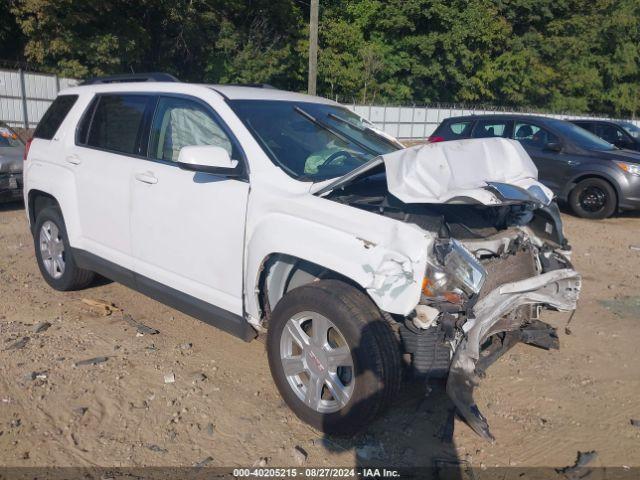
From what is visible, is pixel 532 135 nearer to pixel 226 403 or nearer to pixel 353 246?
pixel 353 246

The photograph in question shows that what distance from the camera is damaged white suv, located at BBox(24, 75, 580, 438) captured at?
3.07 meters

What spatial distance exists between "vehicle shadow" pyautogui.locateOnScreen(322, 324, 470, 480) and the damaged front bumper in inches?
5.3

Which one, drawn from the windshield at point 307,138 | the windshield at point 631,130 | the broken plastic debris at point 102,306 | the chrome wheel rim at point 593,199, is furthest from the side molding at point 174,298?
the windshield at point 631,130

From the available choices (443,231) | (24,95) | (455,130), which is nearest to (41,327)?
(443,231)

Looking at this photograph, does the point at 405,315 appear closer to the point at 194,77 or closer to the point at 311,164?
the point at 311,164

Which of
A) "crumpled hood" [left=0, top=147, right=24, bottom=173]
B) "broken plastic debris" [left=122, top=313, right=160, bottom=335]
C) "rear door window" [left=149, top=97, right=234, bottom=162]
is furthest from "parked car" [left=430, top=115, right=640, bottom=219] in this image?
"crumpled hood" [left=0, top=147, right=24, bottom=173]

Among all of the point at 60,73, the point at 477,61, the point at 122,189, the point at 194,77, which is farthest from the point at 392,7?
the point at 122,189

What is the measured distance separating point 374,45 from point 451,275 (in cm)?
3559

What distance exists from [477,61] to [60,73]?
26.1 meters

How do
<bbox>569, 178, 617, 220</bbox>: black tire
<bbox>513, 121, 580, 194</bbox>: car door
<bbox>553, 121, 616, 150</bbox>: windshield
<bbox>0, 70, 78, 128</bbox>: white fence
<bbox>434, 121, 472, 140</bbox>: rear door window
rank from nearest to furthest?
<bbox>569, 178, 617, 220</bbox>: black tire → <bbox>513, 121, 580, 194</bbox>: car door → <bbox>553, 121, 616, 150</bbox>: windshield → <bbox>434, 121, 472, 140</bbox>: rear door window → <bbox>0, 70, 78, 128</bbox>: white fence

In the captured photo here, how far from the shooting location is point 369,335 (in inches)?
119

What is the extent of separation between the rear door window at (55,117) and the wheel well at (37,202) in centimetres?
53

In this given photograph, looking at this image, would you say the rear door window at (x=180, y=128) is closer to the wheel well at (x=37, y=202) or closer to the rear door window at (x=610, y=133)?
the wheel well at (x=37, y=202)

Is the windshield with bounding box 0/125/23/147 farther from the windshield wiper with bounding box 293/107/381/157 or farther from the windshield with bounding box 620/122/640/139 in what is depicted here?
the windshield with bounding box 620/122/640/139
